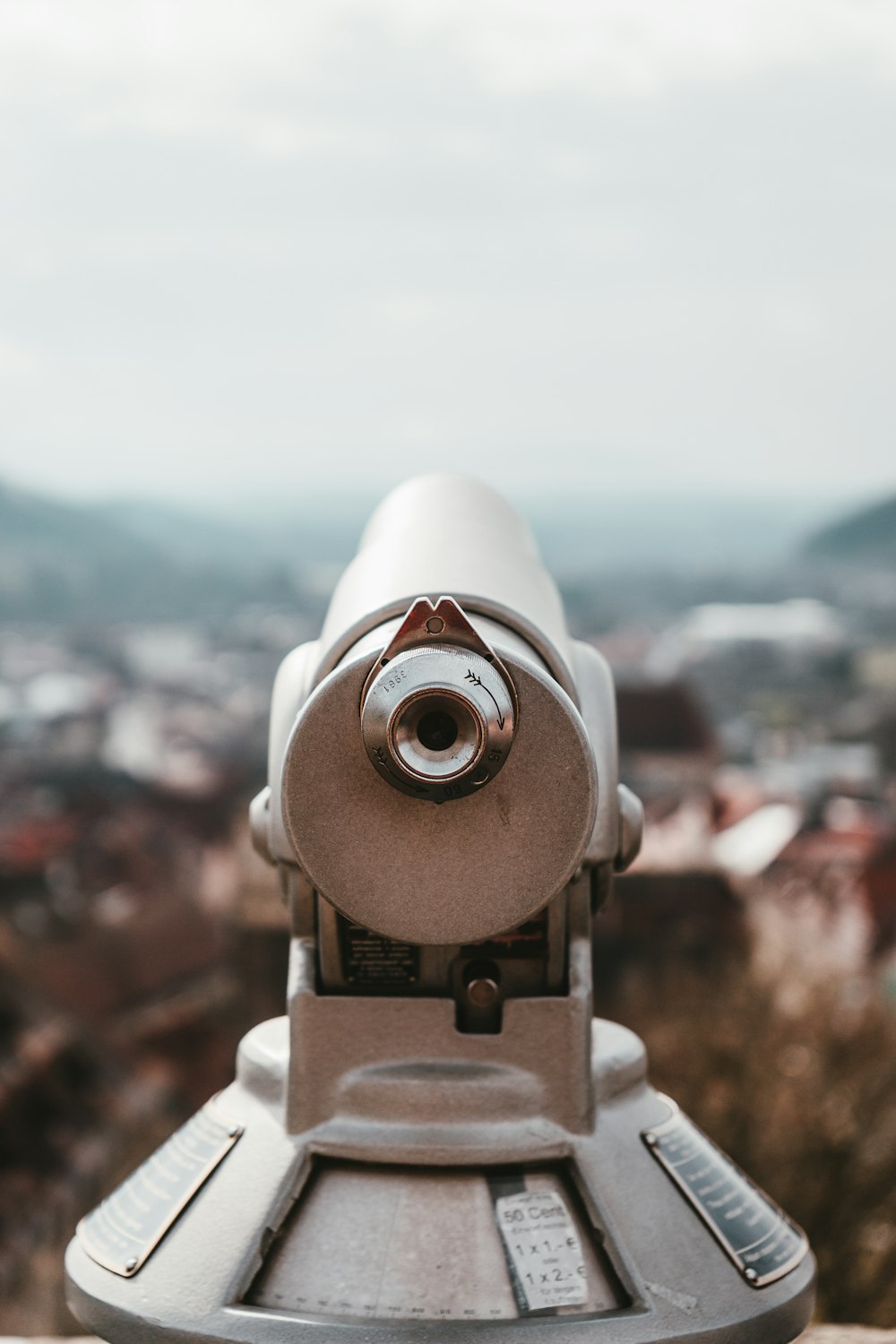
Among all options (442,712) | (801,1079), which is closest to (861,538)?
(801,1079)

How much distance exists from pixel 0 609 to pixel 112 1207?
9491 centimetres

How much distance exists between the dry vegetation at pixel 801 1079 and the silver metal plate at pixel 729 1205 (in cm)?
406

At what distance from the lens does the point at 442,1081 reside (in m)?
2.40

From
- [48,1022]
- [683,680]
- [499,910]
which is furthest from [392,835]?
[683,680]

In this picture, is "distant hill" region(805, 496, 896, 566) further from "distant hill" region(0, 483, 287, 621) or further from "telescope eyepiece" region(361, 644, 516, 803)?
"telescope eyepiece" region(361, 644, 516, 803)

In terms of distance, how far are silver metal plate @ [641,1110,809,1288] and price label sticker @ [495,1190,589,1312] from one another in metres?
0.23

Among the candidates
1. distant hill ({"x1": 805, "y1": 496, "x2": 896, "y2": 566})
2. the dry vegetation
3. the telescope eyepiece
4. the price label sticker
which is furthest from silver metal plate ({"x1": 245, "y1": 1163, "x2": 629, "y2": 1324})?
distant hill ({"x1": 805, "y1": 496, "x2": 896, "y2": 566})

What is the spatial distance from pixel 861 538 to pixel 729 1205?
92075mm

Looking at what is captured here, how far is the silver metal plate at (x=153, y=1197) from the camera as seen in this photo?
2.40 m

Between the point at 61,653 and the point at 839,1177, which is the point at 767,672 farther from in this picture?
the point at 839,1177

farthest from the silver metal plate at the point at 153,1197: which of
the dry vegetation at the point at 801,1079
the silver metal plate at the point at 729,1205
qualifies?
the dry vegetation at the point at 801,1079

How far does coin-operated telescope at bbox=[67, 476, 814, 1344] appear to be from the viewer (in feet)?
7.21

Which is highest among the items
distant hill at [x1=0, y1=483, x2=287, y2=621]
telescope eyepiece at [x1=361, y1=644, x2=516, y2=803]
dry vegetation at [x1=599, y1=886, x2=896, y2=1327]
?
distant hill at [x1=0, y1=483, x2=287, y2=621]

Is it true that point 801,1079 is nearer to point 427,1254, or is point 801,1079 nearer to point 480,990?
point 480,990
